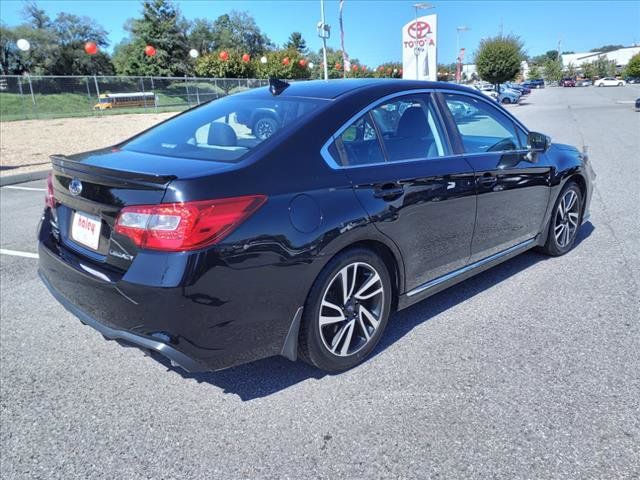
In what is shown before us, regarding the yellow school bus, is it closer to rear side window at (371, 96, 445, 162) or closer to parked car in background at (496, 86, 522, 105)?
parked car in background at (496, 86, 522, 105)

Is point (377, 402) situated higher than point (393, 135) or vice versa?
point (393, 135)

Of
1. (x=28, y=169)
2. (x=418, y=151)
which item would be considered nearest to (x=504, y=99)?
(x=28, y=169)

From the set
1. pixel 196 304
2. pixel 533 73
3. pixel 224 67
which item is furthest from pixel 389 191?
pixel 533 73

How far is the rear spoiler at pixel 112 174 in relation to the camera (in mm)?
2293

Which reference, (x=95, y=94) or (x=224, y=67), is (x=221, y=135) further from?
(x=224, y=67)

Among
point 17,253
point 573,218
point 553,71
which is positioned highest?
point 553,71

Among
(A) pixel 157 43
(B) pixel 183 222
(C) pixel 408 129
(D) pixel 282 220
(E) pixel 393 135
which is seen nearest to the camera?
(B) pixel 183 222

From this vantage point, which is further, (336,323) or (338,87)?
(338,87)

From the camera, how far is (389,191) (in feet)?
9.61

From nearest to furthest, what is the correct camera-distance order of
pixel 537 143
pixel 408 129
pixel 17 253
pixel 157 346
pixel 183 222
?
pixel 183 222
pixel 157 346
pixel 408 129
pixel 537 143
pixel 17 253

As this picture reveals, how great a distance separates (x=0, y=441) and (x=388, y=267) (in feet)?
7.39

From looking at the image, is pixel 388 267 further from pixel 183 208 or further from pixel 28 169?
pixel 28 169

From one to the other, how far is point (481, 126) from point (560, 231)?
1.48 meters

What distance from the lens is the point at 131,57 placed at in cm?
6322
